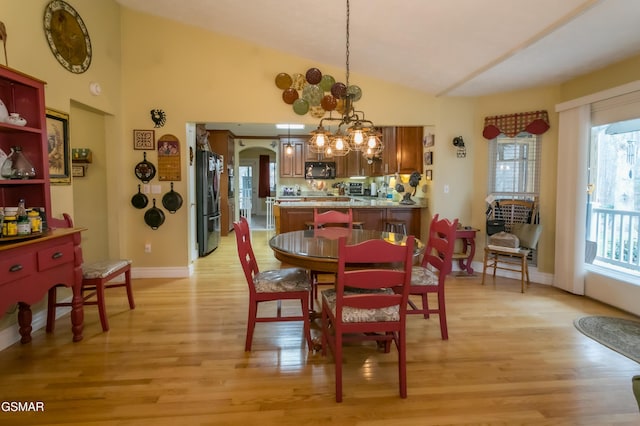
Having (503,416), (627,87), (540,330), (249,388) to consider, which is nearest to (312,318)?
(249,388)

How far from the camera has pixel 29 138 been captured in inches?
100.0

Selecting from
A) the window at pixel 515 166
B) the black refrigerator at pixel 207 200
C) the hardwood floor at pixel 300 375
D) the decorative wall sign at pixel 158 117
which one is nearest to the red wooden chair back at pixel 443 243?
the hardwood floor at pixel 300 375

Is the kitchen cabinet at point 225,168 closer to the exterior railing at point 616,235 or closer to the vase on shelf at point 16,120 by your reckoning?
the vase on shelf at point 16,120

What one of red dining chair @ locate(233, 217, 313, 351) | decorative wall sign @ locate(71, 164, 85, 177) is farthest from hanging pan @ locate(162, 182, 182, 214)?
red dining chair @ locate(233, 217, 313, 351)

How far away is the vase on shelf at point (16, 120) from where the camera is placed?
90.5 inches

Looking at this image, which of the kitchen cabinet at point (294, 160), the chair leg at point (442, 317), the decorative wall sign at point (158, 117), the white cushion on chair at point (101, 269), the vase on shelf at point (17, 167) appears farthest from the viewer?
the kitchen cabinet at point (294, 160)

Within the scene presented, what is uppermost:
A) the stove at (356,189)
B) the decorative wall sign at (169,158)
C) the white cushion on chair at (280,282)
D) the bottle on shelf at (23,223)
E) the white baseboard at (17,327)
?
the decorative wall sign at (169,158)

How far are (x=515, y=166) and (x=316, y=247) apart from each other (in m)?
3.27

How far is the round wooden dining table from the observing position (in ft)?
7.30

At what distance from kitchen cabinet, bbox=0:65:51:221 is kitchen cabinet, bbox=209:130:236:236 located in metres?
4.94

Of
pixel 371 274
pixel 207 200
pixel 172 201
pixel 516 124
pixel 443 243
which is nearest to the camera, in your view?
pixel 371 274

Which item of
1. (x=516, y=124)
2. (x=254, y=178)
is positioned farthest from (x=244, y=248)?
(x=254, y=178)

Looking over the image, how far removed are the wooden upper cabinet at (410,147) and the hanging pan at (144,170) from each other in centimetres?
337

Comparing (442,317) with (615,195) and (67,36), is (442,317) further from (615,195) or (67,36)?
(67,36)
